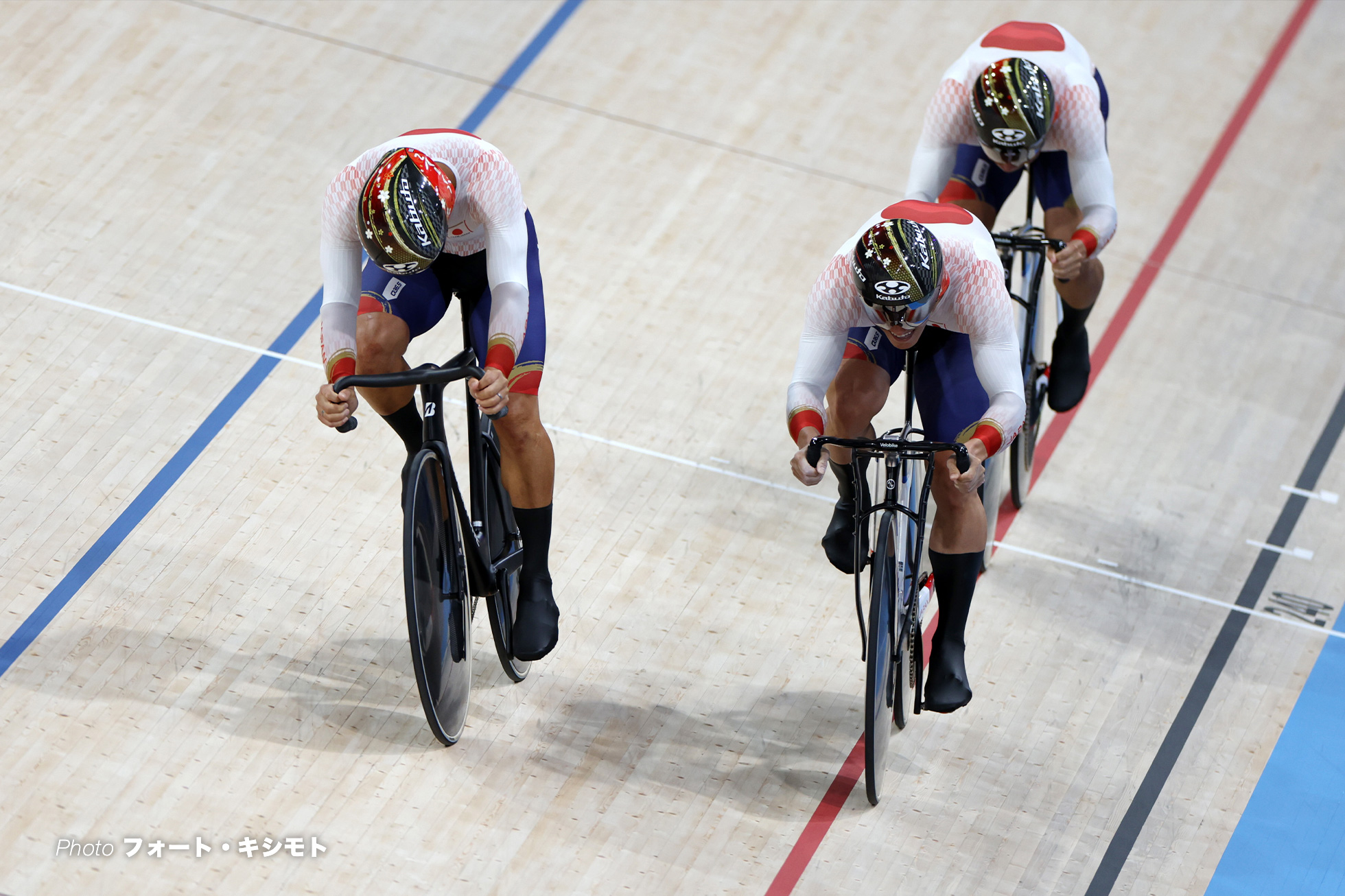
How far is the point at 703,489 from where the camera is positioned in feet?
14.4

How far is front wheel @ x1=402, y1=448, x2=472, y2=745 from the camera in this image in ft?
10.5

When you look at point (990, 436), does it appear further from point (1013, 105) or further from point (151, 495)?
point (151, 495)

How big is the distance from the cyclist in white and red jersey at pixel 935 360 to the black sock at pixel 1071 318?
975 mm

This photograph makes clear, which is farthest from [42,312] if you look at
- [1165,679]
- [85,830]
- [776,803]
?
[1165,679]

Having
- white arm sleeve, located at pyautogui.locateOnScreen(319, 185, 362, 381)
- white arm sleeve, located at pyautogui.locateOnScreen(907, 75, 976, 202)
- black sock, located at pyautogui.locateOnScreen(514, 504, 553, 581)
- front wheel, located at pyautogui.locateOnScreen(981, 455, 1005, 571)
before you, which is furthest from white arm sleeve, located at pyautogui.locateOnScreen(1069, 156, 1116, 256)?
white arm sleeve, located at pyautogui.locateOnScreen(319, 185, 362, 381)

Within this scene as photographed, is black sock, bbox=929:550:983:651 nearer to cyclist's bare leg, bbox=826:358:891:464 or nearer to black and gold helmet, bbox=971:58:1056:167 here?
cyclist's bare leg, bbox=826:358:891:464

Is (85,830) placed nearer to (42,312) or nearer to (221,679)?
(221,679)

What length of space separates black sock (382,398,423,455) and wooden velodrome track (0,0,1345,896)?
595 millimetres

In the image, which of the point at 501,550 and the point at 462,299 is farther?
the point at 501,550

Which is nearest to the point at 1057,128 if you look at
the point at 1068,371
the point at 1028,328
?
the point at 1028,328

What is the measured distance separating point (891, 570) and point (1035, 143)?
4.07 feet

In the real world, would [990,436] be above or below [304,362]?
above

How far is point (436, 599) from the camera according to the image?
11.1ft

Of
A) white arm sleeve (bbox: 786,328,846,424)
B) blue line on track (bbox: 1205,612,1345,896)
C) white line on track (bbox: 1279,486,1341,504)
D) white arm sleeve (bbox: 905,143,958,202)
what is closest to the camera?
white arm sleeve (bbox: 786,328,846,424)
